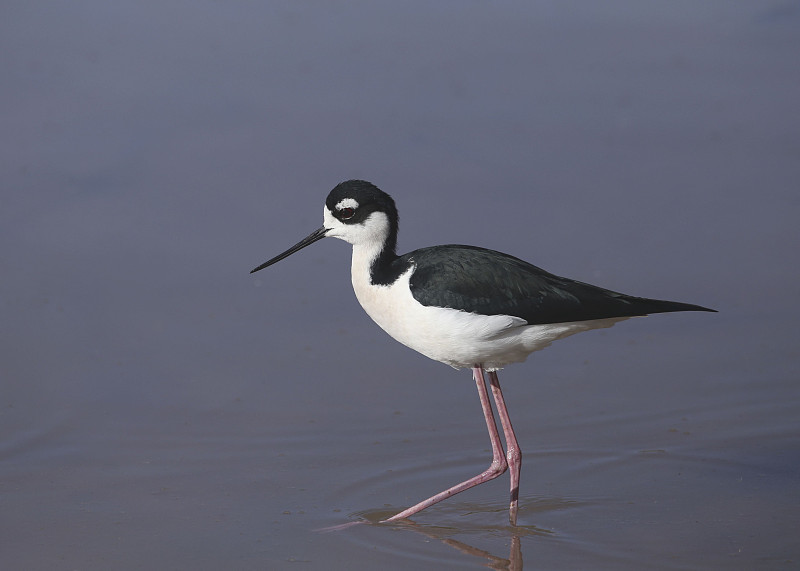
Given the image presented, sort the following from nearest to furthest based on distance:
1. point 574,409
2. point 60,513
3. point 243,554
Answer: point 243,554 → point 60,513 → point 574,409

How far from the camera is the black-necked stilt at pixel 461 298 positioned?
20.6 ft

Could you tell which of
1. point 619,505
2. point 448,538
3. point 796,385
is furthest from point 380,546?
point 796,385

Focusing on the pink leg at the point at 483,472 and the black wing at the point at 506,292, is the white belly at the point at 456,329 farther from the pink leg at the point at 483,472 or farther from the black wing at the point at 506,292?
the pink leg at the point at 483,472

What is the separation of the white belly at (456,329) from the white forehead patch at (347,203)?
0.32 m

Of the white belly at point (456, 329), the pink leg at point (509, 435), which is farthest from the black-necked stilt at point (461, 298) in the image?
the pink leg at point (509, 435)

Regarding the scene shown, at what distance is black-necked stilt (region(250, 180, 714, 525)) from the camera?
248 inches

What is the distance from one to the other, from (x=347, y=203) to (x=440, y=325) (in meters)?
0.81

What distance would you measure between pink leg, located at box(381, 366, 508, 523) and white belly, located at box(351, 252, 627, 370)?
21cm

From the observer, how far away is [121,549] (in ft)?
19.8

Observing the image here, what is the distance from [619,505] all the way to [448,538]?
0.91m

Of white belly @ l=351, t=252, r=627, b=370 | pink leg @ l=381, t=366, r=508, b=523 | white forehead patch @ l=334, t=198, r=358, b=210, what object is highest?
white forehead patch @ l=334, t=198, r=358, b=210

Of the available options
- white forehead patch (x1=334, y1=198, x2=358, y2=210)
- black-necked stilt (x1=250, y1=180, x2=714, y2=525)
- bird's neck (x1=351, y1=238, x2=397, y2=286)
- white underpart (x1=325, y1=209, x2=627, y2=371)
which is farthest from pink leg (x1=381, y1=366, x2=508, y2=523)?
white forehead patch (x1=334, y1=198, x2=358, y2=210)

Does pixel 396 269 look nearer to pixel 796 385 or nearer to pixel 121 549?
pixel 121 549

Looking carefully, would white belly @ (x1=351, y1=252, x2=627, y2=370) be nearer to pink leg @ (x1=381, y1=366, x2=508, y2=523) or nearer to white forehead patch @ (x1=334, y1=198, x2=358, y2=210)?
pink leg @ (x1=381, y1=366, x2=508, y2=523)
